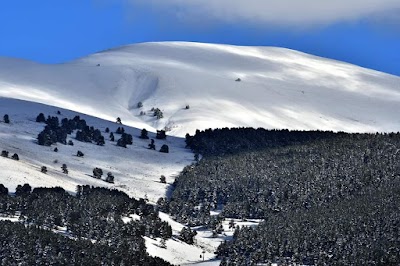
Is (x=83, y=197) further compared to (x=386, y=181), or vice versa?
(x=386, y=181)

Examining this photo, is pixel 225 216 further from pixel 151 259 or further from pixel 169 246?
pixel 151 259

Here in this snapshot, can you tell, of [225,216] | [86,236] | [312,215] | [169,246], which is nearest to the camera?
[86,236]

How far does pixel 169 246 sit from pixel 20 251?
39.4 meters

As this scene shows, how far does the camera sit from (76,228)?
513 feet

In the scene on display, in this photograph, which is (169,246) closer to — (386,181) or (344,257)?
(344,257)

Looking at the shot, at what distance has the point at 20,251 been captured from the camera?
435ft

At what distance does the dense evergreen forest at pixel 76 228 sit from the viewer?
135125 millimetres

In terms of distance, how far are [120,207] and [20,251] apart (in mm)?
44647

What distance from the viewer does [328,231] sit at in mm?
165625

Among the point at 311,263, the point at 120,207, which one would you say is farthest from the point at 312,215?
the point at 120,207

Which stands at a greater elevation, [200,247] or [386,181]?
[386,181]

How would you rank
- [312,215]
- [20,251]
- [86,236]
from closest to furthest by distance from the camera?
[20,251] → [86,236] → [312,215]

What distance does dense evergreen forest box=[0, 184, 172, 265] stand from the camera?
135m

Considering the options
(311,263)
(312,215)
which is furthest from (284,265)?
(312,215)
